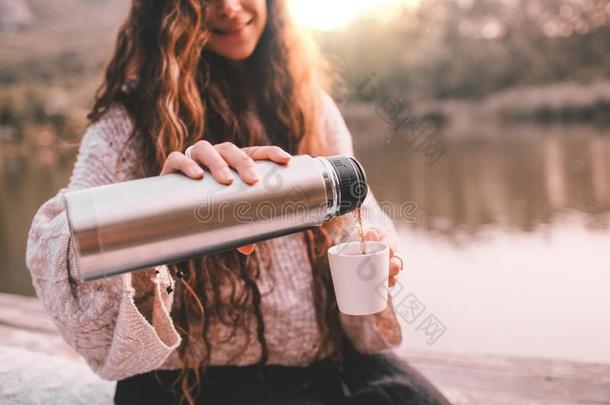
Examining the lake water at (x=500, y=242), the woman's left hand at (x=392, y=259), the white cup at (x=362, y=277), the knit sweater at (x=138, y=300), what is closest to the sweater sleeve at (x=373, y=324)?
the knit sweater at (x=138, y=300)

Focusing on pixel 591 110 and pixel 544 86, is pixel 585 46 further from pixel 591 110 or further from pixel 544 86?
pixel 591 110

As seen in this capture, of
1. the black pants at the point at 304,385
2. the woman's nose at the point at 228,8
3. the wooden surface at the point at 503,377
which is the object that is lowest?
the wooden surface at the point at 503,377

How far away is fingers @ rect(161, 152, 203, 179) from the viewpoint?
85cm

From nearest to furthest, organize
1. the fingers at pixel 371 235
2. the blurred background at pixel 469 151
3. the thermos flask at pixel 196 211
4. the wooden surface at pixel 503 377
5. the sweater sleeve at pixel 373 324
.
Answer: the thermos flask at pixel 196 211, the fingers at pixel 371 235, the sweater sleeve at pixel 373 324, the wooden surface at pixel 503 377, the blurred background at pixel 469 151

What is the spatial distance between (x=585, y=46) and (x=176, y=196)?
21.0m

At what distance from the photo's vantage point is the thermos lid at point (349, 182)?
92 cm

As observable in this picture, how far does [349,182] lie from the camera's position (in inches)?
36.1

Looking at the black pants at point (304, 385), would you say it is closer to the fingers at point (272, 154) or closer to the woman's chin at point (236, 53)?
the fingers at point (272, 154)

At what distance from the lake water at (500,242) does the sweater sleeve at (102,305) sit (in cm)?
108

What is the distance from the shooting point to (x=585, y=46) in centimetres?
1900

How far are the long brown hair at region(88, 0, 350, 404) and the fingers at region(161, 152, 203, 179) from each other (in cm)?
31

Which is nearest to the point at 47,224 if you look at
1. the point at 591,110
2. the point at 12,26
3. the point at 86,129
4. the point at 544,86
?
the point at 86,129

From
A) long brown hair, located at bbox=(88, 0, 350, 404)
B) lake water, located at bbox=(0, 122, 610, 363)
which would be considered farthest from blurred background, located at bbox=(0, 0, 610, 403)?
long brown hair, located at bbox=(88, 0, 350, 404)

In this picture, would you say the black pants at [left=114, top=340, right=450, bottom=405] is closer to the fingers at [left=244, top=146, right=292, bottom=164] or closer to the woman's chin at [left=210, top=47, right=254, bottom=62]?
the fingers at [left=244, top=146, right=292, bottom=164]
